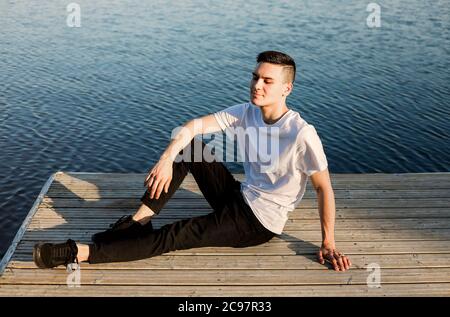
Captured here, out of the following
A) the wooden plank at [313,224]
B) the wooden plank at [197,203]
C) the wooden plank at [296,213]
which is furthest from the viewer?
the wooden plank at [197,203]

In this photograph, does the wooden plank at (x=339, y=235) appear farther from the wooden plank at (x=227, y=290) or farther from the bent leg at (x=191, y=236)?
the wooden plank at (x=227, y=290)

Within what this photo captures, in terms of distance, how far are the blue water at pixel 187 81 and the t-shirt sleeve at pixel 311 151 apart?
5.96m

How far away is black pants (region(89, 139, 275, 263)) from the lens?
4879mm

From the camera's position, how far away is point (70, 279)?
4.73 meters

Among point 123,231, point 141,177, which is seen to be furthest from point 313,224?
point 141,177

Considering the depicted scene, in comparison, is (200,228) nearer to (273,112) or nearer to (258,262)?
(258,262)

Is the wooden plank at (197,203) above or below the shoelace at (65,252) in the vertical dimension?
above

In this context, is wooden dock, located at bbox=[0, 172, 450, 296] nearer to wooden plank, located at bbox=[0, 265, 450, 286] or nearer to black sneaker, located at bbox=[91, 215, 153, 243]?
wooden plank, located at bbox=[0, 265, 450, 286]

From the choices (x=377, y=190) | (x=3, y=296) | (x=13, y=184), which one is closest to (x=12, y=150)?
(x=13, y=184)

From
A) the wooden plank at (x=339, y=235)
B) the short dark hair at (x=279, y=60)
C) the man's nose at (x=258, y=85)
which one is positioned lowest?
the wooden plank at (x=339, y=235)

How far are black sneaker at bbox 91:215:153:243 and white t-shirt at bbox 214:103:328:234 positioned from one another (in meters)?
1.13

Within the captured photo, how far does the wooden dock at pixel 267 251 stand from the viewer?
15.5 ft

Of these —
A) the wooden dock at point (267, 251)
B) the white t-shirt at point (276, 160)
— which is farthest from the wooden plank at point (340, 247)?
the white t-shirt at point (276, 160)

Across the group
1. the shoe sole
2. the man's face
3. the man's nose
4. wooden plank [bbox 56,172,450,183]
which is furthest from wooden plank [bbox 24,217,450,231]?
the man's nose
